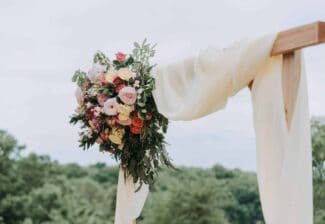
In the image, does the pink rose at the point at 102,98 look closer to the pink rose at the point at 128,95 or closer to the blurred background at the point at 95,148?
the pink rose at the point at 128,95

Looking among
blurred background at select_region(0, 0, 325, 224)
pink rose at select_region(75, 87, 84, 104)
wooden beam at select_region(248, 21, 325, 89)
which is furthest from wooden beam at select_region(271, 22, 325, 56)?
pink rose at select_region(75, 87, 84, 104)

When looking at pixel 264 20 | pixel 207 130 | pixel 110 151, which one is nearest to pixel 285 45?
pixel 110 151

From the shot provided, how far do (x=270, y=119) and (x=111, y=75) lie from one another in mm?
987

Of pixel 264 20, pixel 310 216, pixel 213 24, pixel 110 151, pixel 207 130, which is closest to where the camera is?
pixel 310 216

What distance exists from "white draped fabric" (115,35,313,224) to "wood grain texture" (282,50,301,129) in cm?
2

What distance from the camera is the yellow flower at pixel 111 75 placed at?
2857 millimetres

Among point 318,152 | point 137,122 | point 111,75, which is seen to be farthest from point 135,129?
point 318,152

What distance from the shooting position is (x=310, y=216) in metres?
2.05

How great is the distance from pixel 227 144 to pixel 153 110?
326 centimetres

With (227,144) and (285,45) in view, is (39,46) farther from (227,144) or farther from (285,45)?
(285,45)

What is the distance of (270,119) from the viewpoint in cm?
211

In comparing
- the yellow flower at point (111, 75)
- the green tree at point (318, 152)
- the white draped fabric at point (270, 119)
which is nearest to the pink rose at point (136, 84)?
the yellow flower at point (111, 75)

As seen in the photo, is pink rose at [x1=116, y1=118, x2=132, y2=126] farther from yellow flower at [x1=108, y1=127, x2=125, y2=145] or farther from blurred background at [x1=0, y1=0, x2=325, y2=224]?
blurred background at [x1=0, y1=0, x2=325, y2=224]

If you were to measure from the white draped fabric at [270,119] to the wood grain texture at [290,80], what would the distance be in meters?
0.02
